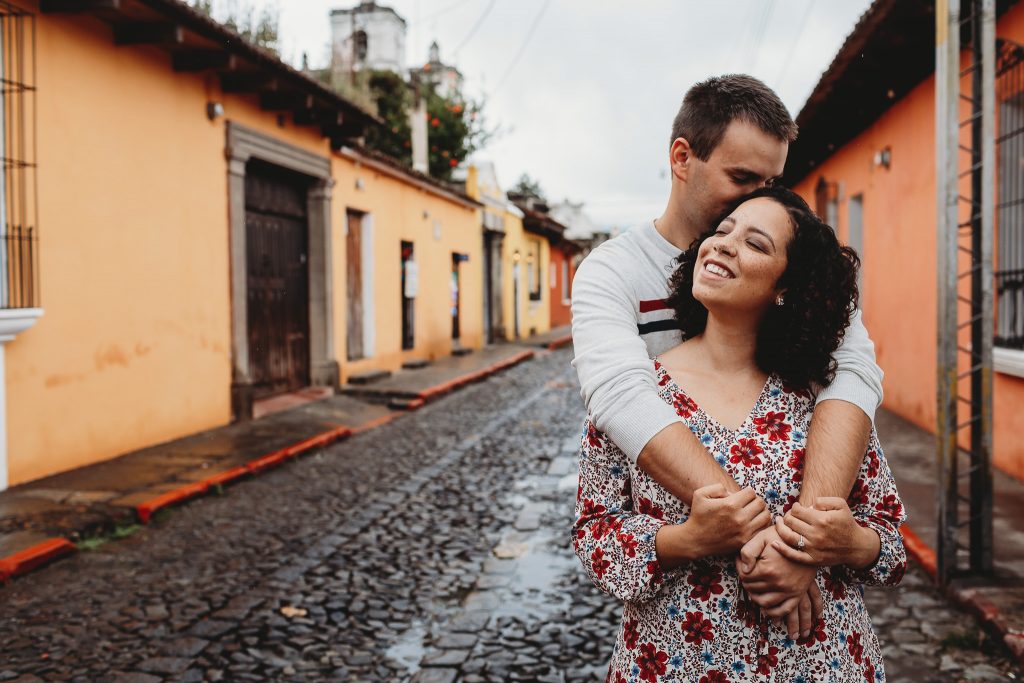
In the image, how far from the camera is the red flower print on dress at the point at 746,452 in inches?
67.6

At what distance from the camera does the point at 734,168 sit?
1860 mm

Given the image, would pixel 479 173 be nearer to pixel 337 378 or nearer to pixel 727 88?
pixel 337 378

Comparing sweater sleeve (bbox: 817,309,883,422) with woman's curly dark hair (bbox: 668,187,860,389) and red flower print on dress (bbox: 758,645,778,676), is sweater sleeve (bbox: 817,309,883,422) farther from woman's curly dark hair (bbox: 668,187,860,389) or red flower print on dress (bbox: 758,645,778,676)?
red flower print on dress (bbox: 758,645,778,676)

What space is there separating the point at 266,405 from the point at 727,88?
9809mm

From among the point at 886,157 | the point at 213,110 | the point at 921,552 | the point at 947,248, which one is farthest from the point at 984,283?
the point at 213,110

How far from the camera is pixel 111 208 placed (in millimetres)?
7668

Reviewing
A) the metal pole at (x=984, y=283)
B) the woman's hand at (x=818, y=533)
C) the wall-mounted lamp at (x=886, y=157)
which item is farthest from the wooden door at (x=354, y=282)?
the woman's hand at (x=818, y=533)

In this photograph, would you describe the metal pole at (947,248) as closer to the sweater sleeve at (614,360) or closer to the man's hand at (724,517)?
the sweater sleeve at (614,360)

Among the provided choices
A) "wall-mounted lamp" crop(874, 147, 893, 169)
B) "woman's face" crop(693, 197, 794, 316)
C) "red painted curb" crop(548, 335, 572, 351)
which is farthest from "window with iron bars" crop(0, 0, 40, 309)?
"red painted curb" crop(548, 335, 572, 351)

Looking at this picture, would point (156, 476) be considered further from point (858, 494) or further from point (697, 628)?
point (858, 494)

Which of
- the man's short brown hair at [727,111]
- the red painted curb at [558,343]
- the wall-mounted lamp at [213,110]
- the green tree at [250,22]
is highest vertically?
the green tree at [250,22]

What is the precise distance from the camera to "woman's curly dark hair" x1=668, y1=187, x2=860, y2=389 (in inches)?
69.2

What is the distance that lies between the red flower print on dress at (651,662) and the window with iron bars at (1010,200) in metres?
6.06

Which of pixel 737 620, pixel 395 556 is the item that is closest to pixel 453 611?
pixel 395 556
